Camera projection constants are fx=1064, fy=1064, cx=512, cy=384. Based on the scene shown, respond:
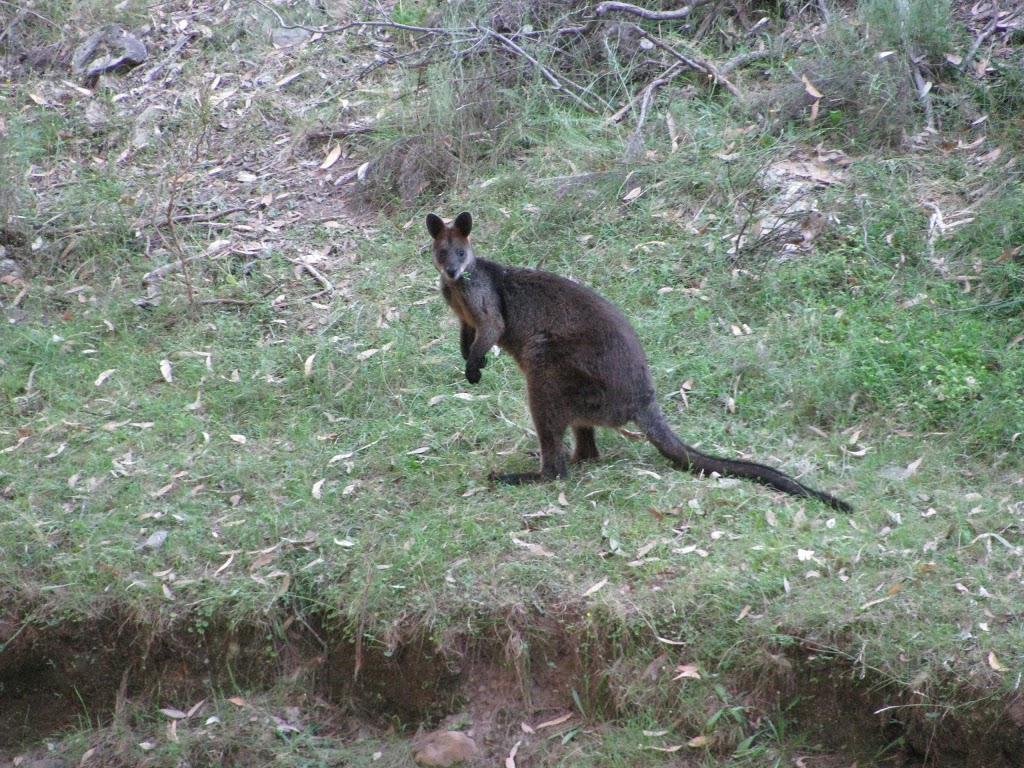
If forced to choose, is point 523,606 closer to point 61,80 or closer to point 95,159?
point 95,159

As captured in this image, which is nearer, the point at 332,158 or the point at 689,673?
the point at 689,673

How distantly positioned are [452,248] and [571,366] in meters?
1.14

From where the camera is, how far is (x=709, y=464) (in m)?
5.59

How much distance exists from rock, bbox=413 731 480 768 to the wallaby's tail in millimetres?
1835

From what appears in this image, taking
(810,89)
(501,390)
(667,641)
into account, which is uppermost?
(810,89)

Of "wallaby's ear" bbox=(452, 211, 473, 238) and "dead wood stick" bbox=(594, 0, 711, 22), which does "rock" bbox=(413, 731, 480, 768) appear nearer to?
"wallaby's ear" bbox=(452, 211, 473, 238)

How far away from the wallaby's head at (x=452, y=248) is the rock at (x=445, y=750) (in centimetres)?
259

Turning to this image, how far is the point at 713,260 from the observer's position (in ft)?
25.1

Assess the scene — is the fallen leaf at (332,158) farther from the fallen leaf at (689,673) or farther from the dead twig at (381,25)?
the fallen leaf at (689,673)

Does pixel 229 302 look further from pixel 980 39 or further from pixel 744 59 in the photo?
pixel 980 39

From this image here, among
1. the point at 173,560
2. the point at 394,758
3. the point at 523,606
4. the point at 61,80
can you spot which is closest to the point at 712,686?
the point at 523,606

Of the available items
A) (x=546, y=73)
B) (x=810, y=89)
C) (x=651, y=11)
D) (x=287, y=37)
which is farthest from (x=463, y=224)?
(x=287, y=37)

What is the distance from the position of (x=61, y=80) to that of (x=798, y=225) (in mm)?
7372

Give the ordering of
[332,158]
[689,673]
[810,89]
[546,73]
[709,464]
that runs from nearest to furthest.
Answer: [689,673] → [709,464] → [810,89] → [546,73] → [332,158]
